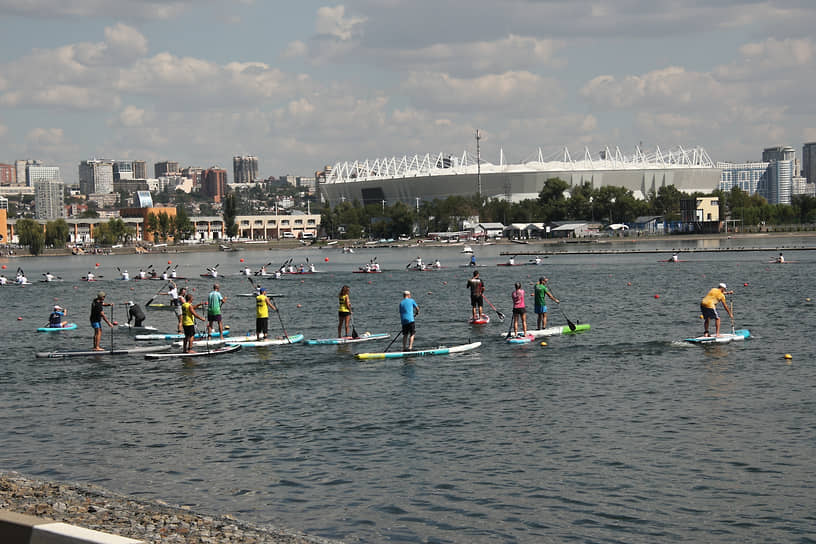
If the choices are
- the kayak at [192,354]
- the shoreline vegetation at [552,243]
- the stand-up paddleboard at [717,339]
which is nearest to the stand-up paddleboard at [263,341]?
the kayak at [192,354]

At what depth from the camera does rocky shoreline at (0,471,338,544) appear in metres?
12.5

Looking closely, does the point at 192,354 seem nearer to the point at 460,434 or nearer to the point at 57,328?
the point at 57,328

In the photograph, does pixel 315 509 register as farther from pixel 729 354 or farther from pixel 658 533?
pixel 729 354

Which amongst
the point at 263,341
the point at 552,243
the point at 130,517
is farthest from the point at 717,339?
the point at 552,243

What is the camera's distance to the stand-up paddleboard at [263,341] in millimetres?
33562

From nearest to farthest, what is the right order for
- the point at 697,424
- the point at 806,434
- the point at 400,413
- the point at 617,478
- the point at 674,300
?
the point at 617,478 < the point at 806,434 < the point at 697,424 < the point at 400,413 < the point at 674,300

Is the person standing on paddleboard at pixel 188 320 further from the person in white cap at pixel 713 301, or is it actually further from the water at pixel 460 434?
the person in white cap at pixel 713 301

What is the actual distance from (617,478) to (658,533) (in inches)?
106

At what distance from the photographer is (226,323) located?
4456 centimetres

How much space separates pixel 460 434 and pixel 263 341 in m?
15.7

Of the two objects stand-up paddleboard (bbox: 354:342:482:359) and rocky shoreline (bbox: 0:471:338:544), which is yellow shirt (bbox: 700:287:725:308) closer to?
stand-up paddleboard (bbox: 354:342:482:359)

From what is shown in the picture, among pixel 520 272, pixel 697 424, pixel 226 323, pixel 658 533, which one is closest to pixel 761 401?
pixel 697 424

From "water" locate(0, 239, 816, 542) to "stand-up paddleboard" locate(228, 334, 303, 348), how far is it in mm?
978

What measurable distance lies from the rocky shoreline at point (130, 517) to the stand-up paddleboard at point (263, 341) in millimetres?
17454
